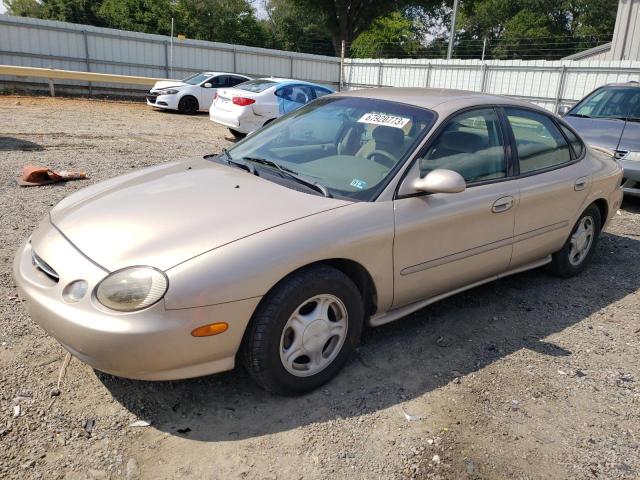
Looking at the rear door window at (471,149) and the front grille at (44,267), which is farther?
the rear door window at (471,149)

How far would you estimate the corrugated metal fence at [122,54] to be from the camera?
18.7 meters

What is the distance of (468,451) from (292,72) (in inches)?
952

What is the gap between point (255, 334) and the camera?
8.74ft

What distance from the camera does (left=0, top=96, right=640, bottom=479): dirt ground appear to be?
8.20 ft

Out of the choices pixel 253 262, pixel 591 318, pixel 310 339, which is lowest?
pixel 591 318

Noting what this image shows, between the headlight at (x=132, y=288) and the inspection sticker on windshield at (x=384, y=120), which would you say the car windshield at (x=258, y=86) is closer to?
the inspection sticker on windshield at (x=384, y=120)

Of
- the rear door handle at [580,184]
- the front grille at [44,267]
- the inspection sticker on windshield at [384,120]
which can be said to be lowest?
the front grille at [44,267]

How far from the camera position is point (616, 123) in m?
7.58

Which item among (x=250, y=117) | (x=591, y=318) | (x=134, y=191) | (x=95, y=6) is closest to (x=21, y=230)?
(x=134, y=191)

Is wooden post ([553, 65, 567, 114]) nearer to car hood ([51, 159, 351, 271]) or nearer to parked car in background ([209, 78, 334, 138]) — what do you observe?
parked car in background ([209, 78, 334, 138])

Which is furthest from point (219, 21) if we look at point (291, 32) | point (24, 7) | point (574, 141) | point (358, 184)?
point (358, 184)

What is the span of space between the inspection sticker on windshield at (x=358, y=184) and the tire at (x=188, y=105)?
15.0 m

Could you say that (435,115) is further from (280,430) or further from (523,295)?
(280,430)

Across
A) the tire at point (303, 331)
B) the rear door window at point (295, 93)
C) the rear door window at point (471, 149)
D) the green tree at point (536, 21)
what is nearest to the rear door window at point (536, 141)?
the rear door window at point (471, 149)
